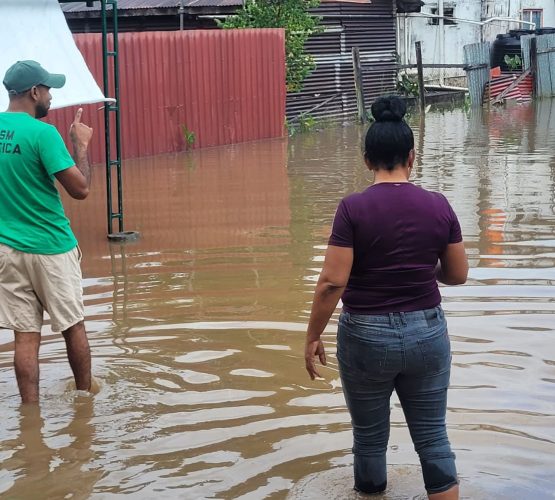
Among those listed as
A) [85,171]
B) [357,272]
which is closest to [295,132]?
[85,171]

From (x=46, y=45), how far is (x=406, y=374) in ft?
19.6

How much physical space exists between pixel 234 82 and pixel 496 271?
11.6m

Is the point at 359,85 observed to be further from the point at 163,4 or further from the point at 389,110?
the point at 389,110

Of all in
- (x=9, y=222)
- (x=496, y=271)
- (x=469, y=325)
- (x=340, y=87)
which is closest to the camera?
(x=9, y=222)

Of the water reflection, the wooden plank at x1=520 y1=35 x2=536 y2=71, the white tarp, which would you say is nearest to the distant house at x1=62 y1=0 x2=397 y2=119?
the wooden plank at x1=520 y1=35 x2=536 y2=71

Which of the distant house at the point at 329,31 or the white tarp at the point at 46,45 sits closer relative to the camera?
the white tarp at the point at 46,45

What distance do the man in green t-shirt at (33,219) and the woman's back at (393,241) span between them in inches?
77.8

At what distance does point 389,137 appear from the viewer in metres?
3.84

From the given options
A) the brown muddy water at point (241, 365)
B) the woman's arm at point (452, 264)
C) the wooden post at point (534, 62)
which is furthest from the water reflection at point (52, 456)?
the wooden post at point (534, 62)

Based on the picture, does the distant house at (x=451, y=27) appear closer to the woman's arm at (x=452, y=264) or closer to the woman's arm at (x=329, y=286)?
the woman's arm at (x=452, y=264)

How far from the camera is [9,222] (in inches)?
206

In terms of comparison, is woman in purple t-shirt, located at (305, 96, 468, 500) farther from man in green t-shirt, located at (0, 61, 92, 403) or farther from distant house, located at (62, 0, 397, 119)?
distant house, located at (62, 0, 397, 119)

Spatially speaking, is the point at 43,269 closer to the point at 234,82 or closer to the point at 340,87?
the point at 234,82

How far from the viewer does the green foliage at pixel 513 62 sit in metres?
32.0
